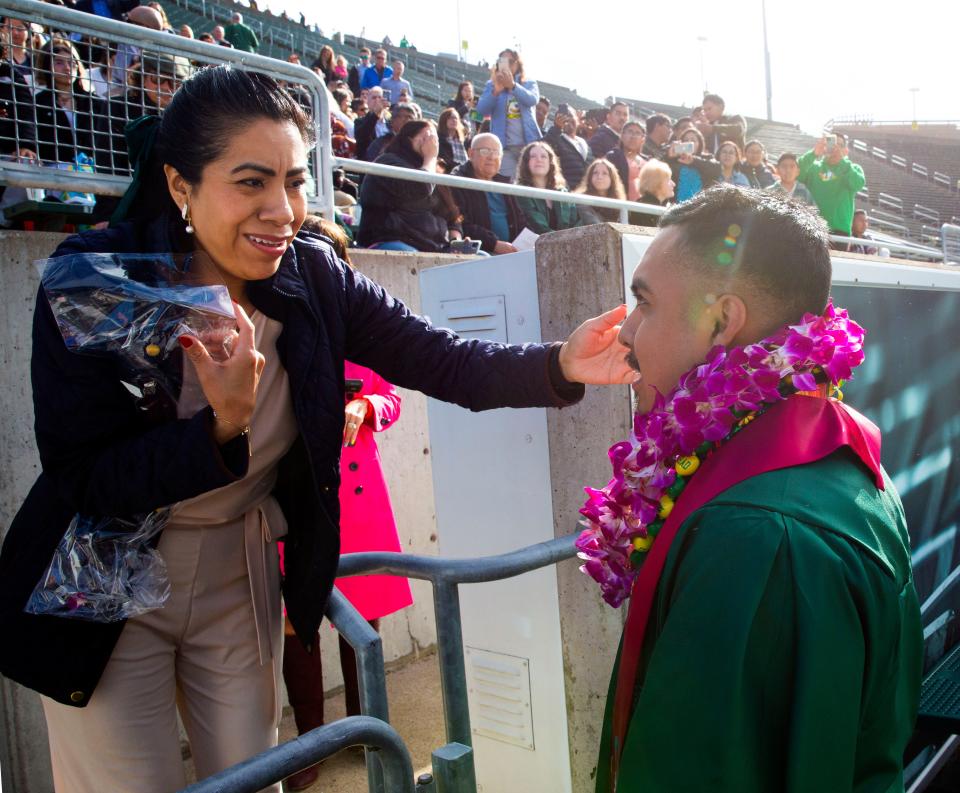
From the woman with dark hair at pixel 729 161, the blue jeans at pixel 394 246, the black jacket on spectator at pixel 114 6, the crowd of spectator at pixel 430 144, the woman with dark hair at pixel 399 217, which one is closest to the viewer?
the crowd of spectator at pixel 430 144

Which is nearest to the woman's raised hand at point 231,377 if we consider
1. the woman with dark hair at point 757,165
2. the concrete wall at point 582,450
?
the concrete wall at point 582,450

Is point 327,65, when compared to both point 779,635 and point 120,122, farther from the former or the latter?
point 779,635

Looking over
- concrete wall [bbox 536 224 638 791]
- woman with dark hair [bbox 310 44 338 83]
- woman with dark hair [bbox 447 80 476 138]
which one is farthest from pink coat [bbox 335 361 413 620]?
woman with dark hair [bbox 310 44 338 83]

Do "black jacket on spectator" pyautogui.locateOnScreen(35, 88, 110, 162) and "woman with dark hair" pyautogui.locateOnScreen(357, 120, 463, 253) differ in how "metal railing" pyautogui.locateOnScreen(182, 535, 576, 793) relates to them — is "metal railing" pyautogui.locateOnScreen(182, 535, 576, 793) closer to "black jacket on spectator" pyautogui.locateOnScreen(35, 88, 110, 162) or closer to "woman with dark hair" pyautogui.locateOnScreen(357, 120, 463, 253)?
"black jacket on spectator" pyautogui.locateOnScreen(35, 88, 110, 162)

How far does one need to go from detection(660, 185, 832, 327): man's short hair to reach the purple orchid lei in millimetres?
53

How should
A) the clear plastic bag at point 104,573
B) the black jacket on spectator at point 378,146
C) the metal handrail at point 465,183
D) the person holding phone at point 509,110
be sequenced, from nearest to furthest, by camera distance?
the clear plastic bag at point 104,573, the metal handrail at point 465,183, the black jacket on spectator at point 378,146, the person holding phone at point 509,110

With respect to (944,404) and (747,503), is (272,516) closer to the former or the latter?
(747,503)

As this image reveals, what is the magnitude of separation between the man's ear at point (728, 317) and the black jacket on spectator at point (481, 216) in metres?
4.86

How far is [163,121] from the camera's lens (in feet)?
6.07

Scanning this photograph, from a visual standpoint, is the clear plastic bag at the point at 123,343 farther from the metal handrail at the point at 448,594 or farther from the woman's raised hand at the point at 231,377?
the metal handrail at the point at 448,594

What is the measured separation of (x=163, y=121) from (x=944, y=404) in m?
3.99

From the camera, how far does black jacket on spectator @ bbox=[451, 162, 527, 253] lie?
20.7 feet

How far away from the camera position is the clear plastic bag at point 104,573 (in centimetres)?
169

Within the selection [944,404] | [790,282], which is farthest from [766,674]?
[944,404]
